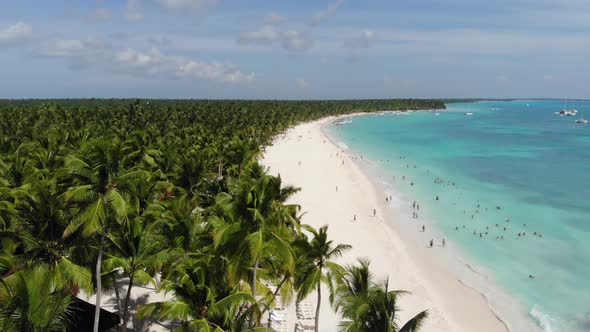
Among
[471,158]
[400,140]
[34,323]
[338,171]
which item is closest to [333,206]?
[338,171]

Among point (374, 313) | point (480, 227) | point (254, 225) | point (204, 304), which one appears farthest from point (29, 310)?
point (480, 227)

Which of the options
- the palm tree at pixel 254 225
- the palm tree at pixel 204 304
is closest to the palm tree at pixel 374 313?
the palm tree at pixel 254 225

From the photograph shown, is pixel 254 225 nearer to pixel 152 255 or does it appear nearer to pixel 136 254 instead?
pixel 152 255

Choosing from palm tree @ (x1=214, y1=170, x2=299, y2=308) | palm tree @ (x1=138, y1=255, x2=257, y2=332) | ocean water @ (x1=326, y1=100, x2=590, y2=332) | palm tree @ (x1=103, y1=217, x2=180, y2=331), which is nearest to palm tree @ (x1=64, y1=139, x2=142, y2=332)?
palm tree @ (x1=103, y1=217, x2=180, y2=331)

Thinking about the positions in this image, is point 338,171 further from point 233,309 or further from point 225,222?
point 233,309

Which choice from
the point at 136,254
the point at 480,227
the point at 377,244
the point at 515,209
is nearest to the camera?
the point at 136,254
